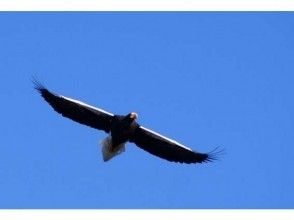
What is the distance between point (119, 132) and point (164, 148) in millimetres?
1246

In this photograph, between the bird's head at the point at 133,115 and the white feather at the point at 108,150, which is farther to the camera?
the white feather at the point at 108,150

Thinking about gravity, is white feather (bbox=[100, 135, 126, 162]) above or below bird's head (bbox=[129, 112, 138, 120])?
below

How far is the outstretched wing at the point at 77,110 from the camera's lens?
1777 centimetres

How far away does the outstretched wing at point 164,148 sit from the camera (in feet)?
58.9

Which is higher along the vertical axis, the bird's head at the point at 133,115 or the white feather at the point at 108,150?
the bird's head at the point at 133,115

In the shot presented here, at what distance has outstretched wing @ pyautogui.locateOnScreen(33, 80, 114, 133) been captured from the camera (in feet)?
58.3

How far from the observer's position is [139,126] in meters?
17.8

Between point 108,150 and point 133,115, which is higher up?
point 133,115

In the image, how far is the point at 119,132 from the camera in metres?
17.5

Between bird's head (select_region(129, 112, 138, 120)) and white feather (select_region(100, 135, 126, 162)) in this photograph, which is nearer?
bird's head (select_region(129, 112, 138, 120))

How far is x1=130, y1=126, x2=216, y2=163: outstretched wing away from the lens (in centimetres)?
1794

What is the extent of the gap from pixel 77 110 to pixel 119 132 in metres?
1.14

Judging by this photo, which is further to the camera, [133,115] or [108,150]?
[108,150]
